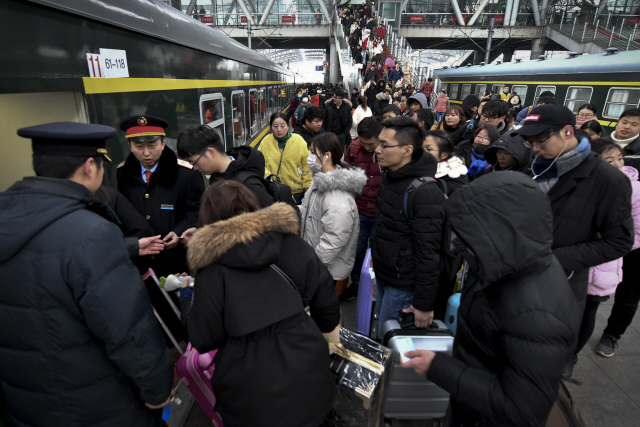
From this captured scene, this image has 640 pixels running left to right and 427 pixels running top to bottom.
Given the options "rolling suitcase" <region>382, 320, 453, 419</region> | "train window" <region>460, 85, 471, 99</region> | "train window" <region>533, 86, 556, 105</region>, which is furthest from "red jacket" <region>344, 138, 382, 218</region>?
"train window" <region>460, 85, 471, 99</region>

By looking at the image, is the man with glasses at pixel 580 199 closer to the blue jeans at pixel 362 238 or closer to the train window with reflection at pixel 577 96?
the blue jeans at pixel 362 238

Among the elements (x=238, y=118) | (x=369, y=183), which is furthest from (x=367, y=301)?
(x=238, y=118)

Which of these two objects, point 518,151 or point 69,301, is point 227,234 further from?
point 518,151

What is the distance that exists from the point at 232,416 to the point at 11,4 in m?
2.07

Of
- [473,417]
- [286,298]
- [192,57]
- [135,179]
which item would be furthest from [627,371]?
[192,57]

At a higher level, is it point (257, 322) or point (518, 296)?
point (518, 296)

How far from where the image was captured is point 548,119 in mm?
2086

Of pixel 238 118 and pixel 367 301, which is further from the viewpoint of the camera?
pixel 238 118

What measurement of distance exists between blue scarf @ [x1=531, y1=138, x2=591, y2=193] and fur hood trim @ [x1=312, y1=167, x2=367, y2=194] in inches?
48.0

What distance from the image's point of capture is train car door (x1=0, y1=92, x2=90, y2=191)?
202cm

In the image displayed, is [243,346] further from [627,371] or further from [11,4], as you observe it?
[627,371]

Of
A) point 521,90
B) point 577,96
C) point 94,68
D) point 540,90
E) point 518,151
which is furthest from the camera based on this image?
point 521,90

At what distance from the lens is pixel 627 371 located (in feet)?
9.61

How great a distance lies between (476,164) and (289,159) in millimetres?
2193
